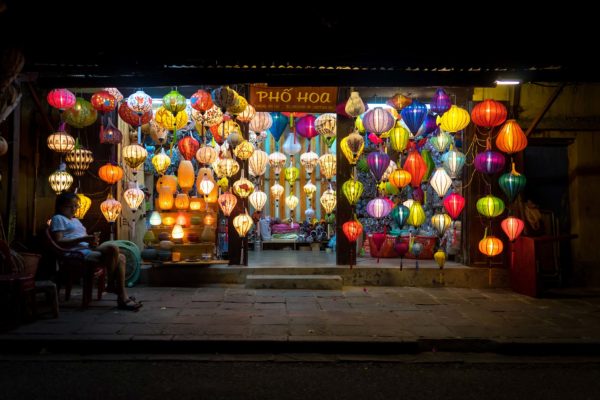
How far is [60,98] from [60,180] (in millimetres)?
1678

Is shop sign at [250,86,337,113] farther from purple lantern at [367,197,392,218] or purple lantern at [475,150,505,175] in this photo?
purple lantern at [475,150,505,175]

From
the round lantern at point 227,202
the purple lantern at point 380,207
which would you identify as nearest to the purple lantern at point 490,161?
the purple lantern at point 380,207

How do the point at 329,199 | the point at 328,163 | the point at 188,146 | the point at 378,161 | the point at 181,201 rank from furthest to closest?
the point at 181,201
the point at 328,163
the point at 329,199
the point at 188,146
the point at 378,161

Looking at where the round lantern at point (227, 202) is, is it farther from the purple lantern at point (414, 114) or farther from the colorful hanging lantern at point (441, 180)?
the colorful hanging lantern at point (441, 180)

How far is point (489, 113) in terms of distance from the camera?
10.1 m

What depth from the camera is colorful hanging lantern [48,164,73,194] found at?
10047 mm

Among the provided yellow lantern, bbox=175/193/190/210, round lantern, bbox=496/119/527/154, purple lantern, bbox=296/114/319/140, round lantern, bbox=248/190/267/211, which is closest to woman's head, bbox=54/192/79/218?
yellow lantern, bbox=175/193/190/210

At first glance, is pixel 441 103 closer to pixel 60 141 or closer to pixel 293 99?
pixel 293 99

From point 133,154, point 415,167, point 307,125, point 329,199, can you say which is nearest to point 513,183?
point 415,167

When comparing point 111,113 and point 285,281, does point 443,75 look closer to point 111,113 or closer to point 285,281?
point 285,281

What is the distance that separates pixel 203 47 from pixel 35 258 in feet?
14.9

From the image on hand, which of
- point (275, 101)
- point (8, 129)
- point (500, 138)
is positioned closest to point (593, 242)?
point (500, 138)

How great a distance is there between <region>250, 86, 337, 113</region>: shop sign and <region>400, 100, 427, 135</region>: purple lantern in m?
1.89

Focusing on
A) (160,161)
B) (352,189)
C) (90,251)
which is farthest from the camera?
(160,161)
